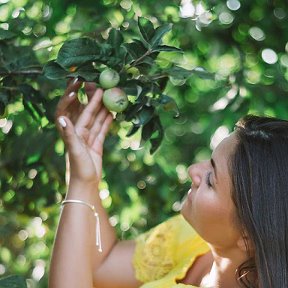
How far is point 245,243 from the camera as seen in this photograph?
2447mm

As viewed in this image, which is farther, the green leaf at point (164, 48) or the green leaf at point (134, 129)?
the green leaf at point (134, 129)

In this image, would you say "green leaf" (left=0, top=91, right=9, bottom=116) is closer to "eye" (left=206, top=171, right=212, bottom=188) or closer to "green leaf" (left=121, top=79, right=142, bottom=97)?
"green leaf" (left=121, top=79, right=142, bottom=97)

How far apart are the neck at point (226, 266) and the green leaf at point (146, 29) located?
1.80 ft

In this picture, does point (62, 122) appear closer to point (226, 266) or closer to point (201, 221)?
point (201, 221)

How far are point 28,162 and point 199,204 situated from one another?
0.76m

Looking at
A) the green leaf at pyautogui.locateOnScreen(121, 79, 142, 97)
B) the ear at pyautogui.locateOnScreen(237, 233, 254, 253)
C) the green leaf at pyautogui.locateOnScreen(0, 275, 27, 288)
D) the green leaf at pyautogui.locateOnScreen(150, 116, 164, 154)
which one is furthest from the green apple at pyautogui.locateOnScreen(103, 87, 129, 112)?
the green leaf at pyautogui.locateOnScreen(0, 275, 27, 288)

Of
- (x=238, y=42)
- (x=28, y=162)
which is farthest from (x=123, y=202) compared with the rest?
(x=238, y=42)

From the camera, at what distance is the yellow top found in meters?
2.78

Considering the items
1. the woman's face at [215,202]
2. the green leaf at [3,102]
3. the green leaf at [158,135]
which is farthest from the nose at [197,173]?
the green leaf at [3,102]

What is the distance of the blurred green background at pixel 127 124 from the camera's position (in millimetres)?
2818

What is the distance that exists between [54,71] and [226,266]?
2.09 ft

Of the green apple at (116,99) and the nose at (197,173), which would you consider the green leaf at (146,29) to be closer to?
the green apple at (116,99)

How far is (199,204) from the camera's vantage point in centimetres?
245

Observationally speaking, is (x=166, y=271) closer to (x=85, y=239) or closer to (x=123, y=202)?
(x=85, y=239)
